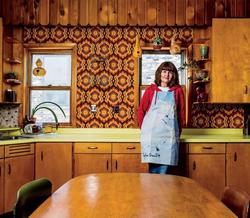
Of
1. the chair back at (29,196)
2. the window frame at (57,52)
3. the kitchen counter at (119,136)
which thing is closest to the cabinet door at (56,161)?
the kitchen counter at (119,136)

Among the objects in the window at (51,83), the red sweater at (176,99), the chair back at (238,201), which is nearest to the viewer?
the chair back at (238,201)

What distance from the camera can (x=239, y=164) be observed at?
13.0ft

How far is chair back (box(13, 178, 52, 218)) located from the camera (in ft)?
5.81

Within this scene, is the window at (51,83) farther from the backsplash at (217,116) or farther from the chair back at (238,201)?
the chair back at (238,201)

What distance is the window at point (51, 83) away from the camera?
15.3 ft

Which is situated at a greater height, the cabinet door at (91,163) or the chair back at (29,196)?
the chair back at (29,196)

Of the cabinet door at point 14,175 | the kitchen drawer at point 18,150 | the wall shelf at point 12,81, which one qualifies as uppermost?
the wall shelf at point 12,81

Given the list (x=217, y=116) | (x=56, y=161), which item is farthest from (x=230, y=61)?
(x=56, y=161)

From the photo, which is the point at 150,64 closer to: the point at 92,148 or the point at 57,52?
the point at 57,52

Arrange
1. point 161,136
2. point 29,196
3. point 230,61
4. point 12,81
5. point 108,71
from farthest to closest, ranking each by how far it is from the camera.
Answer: point 108,71 → point 12,81 → point 230,61 → point 161,136 → point 29,196

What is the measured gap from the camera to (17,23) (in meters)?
4.44

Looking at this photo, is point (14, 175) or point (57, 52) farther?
point (57, 52)

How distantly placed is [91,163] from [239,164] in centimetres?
163

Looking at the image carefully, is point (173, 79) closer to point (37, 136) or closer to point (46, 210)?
point (37, 136)
